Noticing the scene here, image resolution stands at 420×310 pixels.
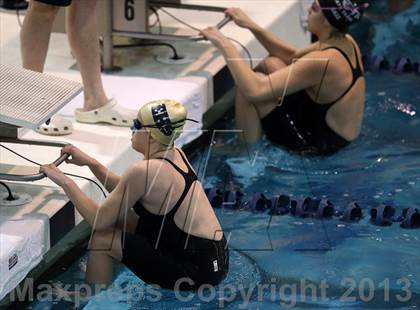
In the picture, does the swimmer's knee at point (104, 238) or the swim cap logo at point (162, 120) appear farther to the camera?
the swimmer's knee at point (104, 238)

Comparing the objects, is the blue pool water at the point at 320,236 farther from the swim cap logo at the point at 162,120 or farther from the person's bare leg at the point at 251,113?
the swim cap logo at the point at 162,120

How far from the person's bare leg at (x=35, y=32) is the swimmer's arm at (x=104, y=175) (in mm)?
713

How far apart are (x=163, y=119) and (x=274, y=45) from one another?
1888mm

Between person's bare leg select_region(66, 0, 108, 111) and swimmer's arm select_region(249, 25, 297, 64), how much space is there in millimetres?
1114

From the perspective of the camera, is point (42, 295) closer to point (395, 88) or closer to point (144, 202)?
point (144, 202)

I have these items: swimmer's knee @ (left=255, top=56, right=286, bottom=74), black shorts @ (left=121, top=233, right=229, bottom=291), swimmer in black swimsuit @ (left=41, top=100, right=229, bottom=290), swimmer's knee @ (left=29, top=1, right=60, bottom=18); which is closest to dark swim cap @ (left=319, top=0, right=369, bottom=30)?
swimmer's knee @ (left=255, top=56, right=286, bottom=74)

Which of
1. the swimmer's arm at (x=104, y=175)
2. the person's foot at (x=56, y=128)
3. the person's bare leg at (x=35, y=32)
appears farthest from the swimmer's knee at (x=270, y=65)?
the swimmer's arm at (x=104, y=175)

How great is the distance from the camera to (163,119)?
14.4 feet

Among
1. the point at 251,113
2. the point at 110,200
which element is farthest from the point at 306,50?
the point at 110,200

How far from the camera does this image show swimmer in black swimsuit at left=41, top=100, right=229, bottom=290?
4.41m

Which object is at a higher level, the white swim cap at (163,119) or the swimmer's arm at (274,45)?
the white swim cap at (163,119)

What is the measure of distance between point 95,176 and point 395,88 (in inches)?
106

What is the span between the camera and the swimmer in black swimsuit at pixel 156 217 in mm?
4414

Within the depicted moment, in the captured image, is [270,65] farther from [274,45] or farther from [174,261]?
[174,261]
